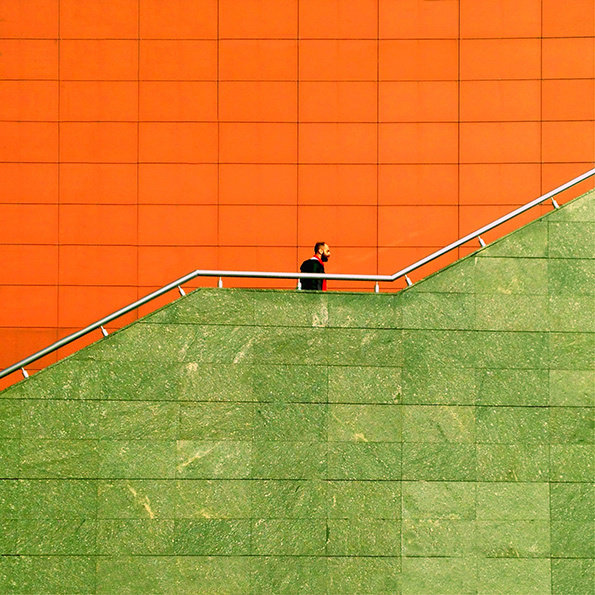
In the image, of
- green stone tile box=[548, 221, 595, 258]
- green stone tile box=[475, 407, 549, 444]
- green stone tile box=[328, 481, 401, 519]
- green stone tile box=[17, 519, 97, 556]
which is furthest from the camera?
green stone tile box=[548, 221, 595, 258]

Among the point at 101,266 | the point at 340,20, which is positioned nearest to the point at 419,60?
the point at 340,20

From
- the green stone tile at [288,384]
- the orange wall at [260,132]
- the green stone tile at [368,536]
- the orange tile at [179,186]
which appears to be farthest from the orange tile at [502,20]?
the green stone tile at [368,536]

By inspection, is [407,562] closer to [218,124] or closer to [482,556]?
[482,556]

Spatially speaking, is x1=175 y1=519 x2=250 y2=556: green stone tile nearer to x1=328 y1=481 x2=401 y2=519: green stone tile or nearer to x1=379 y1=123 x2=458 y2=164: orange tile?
x1=328 y1=481 x2=401 y2=519: green stone tile

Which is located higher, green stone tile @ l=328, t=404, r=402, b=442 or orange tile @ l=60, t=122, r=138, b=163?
orange tile @ l=60, t=122, r=138, b=163

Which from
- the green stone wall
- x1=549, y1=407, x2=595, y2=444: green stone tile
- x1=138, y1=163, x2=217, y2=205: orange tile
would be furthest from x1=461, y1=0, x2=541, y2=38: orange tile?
x1=549, y1=407, x2=595, y2=444: green stone tile

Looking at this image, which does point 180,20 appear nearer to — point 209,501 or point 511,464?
point 209,501

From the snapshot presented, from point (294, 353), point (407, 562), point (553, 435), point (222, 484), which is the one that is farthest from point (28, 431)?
point (553, 435)
